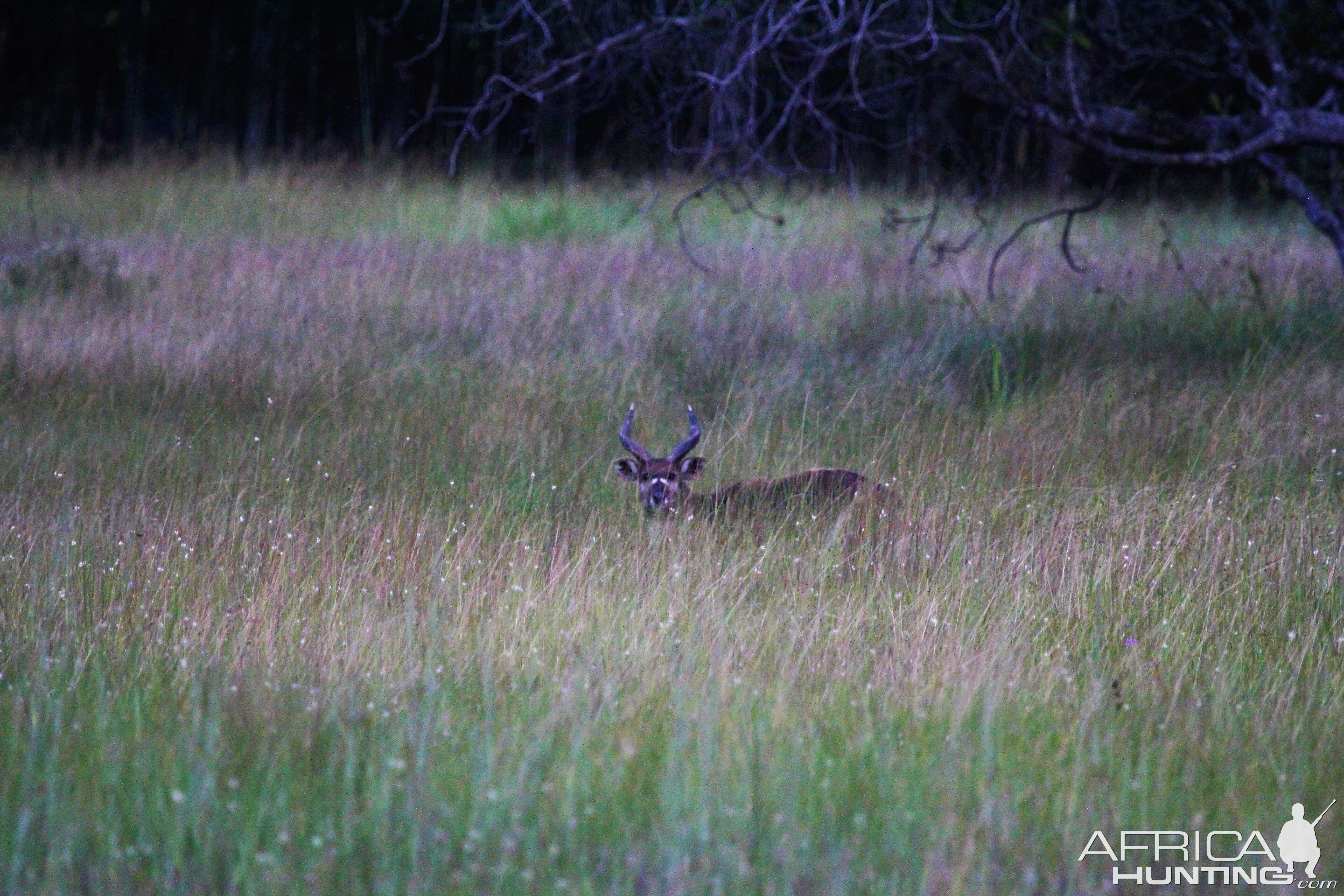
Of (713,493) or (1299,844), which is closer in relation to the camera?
(1299,844)

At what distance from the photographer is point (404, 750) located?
3.31m

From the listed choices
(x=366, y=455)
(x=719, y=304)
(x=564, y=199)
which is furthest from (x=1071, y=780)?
(x=564, y=199)

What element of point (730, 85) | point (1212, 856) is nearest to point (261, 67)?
point (730, 85)

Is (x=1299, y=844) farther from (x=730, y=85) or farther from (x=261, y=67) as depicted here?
(x=261, y=67)

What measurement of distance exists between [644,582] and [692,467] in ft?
5.49

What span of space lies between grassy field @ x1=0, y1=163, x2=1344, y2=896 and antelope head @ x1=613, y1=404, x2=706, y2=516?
24 cm

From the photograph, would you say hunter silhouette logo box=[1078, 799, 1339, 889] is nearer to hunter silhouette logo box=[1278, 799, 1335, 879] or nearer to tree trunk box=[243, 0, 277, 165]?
hunter silhouette logo box=[1278, 799, 1335, 879]

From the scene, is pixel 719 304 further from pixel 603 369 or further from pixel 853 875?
pixel 853 875

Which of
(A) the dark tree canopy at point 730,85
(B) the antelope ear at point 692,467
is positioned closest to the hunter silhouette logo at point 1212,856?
(B) the antelope ear at point 692,467

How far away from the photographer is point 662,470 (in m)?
6.21

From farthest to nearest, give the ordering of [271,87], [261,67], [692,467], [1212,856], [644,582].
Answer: [271,87], [261,67], [692,467], [644,582], [1212,856]

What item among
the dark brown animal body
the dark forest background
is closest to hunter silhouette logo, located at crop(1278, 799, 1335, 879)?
the dark brown animal body

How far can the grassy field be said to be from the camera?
Answer: 2973 millimetres

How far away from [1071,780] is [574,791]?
1.20 metres
